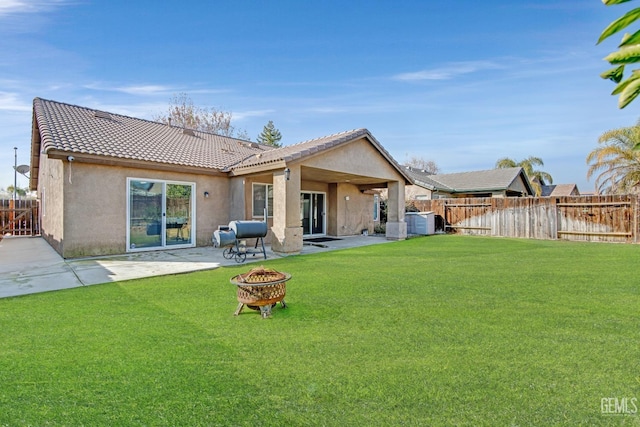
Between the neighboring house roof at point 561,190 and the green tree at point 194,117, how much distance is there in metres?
36.2

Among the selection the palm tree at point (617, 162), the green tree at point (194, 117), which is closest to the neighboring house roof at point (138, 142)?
the palm tree at point (617, 162)

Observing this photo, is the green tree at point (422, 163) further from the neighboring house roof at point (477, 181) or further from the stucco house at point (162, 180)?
the stucco house at point (162, 180)

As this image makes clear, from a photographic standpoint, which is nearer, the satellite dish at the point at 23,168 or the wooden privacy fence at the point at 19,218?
the wooden privacy fence at the point at 19,218

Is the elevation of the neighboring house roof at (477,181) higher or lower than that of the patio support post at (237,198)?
higher

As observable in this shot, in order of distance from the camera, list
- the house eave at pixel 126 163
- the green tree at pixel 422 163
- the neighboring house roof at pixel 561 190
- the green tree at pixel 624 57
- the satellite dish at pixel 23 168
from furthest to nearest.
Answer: the green tree at pixel 422 163, the neighboring house roof at pixel 561 190, the satellite dish at pixel 23 168, the house eave at pixel 126 163, the green tree at pixel 624 57

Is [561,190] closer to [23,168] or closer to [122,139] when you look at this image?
[122,139]

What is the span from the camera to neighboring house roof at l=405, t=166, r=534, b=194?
25.7 m

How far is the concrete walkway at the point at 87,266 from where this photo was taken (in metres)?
6.78

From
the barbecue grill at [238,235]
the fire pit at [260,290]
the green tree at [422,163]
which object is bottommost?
the fire pit at [260,290]

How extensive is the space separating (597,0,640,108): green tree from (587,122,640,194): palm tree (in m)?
22.0

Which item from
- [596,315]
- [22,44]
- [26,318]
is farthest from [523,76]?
[22,44]

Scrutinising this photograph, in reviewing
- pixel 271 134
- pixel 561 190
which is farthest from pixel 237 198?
pixel 561 190

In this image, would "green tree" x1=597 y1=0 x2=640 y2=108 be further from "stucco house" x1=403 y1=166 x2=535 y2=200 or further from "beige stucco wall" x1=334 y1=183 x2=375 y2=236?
"stucco house" x1=403 y1=166 x2=535 y2=200

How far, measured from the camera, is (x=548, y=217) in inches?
605
